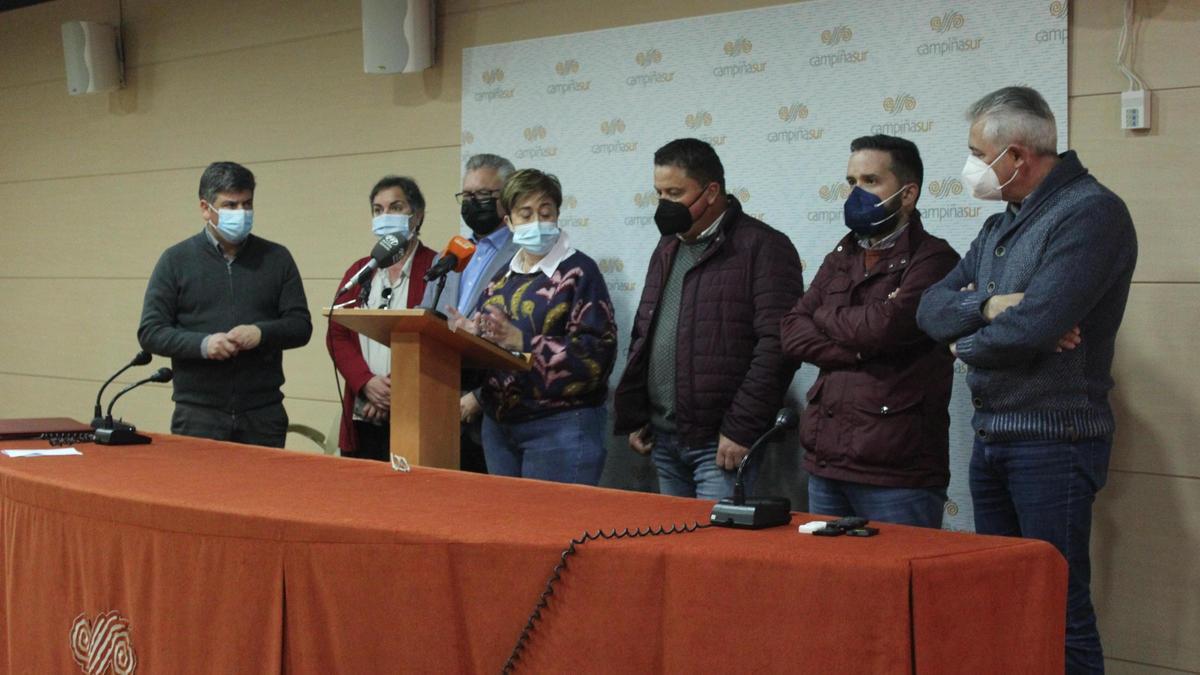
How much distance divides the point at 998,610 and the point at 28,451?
237 cm

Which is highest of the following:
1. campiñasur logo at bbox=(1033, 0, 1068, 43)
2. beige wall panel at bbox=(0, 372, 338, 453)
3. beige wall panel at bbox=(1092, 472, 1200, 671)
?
campiñasur logo at bbox=(1033, 0, 1068, 43)

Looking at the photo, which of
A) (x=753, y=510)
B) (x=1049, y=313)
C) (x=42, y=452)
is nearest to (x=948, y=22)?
(x=1049, y=313)

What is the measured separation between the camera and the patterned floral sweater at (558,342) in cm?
352

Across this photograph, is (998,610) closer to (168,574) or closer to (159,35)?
(168,574)

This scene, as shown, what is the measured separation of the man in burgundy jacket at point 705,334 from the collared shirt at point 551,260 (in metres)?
0.27

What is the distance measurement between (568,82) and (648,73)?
35 centimetres

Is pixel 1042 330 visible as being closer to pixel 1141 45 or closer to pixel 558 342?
pixel 1141 45

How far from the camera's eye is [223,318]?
4.10 meters

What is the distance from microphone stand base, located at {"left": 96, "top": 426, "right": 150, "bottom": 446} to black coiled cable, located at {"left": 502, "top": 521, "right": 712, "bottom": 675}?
1.72m

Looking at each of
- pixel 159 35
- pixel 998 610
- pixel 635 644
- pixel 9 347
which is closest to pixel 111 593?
pixel 635 644

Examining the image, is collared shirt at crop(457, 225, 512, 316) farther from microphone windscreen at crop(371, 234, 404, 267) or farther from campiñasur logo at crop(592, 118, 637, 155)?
microphone windscreen at crop(371, 234, 404, 267)

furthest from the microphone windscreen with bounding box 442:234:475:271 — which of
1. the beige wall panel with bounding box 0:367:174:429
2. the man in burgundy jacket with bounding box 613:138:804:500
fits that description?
the beige wall panel with bounding box 0:367:174:429

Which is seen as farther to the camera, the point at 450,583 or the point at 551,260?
the point at 551,260

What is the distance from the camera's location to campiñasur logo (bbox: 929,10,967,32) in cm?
358
